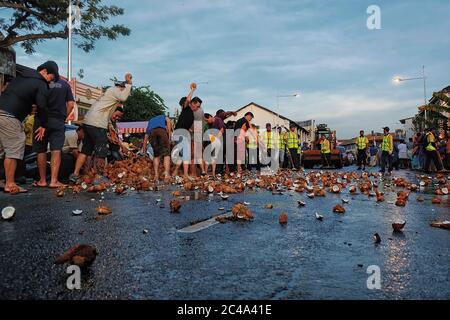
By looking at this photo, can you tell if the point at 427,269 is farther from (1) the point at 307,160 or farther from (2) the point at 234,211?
(1) the point at 307,160

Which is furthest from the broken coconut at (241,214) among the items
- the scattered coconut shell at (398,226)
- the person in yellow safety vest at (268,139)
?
the person in yellow safety vest at (268,139)

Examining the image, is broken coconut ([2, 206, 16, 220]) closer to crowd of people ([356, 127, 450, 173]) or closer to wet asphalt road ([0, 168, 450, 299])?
wet asphalt road ([0, 168, 450, 299])

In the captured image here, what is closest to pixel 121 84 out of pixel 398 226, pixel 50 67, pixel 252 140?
pixel 50 67

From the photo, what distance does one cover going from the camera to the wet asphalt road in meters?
1.96

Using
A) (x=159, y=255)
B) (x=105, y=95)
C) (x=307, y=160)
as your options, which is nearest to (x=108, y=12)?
(x=105, y=95)

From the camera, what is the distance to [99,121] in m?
7.86

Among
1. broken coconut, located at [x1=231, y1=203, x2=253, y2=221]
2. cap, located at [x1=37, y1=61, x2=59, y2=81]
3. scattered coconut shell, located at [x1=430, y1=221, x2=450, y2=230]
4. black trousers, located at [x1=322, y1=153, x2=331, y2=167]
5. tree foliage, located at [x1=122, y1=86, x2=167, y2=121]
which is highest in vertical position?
tree foliage, located at [x1=122, y1=86, x2=167, y2=121]

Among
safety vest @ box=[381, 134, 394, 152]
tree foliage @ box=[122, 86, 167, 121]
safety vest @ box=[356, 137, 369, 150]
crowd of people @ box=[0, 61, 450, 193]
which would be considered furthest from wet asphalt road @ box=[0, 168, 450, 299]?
tree foliage @ box=[122, 86, 167, 121]

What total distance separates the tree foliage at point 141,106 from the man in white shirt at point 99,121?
40.5 m

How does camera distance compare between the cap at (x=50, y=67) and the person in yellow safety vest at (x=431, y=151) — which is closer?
the cap at (x=50, y=67)

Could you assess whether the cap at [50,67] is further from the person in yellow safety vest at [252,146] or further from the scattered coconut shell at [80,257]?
the person in yellow safety vest at [252,146]

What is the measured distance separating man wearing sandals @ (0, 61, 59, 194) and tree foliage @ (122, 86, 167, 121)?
138 ft

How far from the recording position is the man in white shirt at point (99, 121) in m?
7.83

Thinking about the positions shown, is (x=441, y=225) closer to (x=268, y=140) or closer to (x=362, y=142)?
(x=268, y=140)
